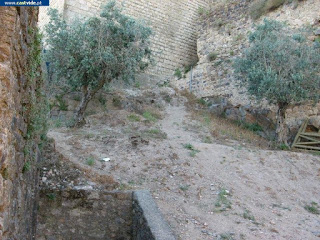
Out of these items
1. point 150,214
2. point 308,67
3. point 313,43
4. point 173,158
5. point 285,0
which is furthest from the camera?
point 285,0

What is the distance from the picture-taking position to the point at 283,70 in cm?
917

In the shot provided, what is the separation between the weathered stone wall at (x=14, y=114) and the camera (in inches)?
86.0

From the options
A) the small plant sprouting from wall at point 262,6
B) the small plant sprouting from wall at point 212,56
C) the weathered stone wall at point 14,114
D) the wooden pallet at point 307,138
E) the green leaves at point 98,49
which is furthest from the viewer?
the small plant sprouting from wall at point 212,56

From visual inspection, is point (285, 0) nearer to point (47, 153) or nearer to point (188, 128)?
point (188, 128)

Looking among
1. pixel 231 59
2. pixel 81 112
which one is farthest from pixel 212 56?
pixel 81 112

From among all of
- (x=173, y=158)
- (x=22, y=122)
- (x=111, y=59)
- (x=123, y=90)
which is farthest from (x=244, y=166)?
(x=123, y=90)

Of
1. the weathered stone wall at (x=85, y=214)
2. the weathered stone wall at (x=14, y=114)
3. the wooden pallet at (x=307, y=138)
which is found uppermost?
the weathered stone wall at (x=14, y=114)

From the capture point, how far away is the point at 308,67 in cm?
901

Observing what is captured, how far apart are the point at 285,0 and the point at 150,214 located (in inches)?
395

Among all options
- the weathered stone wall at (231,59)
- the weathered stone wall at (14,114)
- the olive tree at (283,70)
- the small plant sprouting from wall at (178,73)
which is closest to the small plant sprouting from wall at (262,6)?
the weathered stone wall at (231,59)

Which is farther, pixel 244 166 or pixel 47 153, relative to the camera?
pixel 244 166

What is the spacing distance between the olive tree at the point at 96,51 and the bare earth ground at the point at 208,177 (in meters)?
1.29

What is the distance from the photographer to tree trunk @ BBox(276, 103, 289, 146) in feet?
31.3

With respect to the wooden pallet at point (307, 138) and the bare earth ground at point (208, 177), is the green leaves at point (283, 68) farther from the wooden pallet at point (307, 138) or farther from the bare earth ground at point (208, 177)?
the bare earth ground at point (208, 177)
